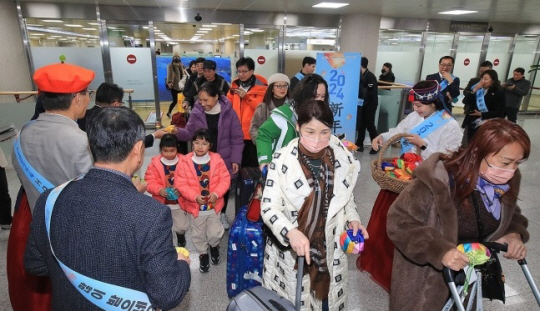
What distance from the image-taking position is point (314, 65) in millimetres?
5367

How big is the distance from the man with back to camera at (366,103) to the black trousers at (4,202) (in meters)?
5.50

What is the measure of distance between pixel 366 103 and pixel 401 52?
182 inches

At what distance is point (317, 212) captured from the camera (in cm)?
176

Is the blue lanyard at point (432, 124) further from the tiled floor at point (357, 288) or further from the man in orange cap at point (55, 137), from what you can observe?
the man in orange cap at point (55, 137)

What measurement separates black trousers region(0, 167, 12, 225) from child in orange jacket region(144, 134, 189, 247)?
1.60 meters

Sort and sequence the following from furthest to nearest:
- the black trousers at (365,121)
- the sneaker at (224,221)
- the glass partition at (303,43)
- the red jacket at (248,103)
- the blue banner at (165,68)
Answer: the blue banner at (165,68), the glass partition at (303,43), the black trousers at (365,121), the red jacket at (248,103), the sneaker at (224,221)

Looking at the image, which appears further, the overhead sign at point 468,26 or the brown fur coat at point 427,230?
the overhead sign at point 468,26

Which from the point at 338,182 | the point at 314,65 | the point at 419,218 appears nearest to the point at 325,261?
the point at 338,182

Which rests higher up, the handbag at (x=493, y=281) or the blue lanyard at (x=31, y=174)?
the blue lanyard at (x=31, y=174)

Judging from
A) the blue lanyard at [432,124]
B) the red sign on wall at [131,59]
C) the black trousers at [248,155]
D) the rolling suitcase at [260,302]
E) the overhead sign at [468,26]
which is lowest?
the black trousers at [248,155]

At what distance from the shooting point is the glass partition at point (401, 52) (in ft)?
32.8

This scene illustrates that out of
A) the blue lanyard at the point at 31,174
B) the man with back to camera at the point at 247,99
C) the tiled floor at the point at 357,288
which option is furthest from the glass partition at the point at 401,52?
the blue lanyard at the point at 31,174

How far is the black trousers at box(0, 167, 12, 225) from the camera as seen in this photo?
3.43 meters

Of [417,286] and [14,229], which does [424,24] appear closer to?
[417,286]
